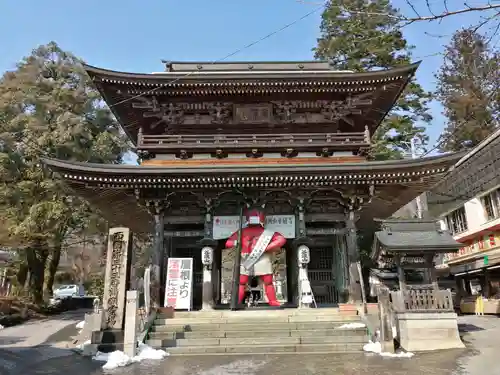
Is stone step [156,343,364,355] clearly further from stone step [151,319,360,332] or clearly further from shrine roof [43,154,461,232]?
shrine roof [43,154,461,232]

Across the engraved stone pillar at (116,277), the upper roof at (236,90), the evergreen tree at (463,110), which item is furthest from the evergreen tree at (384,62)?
the engraved stone pillar at (116,277)

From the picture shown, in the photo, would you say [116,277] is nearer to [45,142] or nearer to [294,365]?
[294,365]

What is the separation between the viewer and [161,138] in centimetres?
1567

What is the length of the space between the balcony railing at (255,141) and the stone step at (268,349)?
25.4 feet

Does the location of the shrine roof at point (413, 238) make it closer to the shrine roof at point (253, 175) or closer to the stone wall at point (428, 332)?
the shrine roof at point (253, 175)

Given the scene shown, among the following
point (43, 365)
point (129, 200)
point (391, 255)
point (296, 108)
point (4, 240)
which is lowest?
point (43, 365)

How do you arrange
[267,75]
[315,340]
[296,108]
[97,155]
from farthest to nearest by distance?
1. [97,155]
2. [296,108]
3. [267,75]
4. [315,340]

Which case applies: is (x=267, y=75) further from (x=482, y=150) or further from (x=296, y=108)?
(x=482, y=150)

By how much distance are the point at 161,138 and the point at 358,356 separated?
10758 millimetres

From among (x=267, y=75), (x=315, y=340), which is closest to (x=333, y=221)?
(x=315, y=340)

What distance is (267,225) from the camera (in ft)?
46.9

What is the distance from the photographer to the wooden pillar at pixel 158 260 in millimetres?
13078

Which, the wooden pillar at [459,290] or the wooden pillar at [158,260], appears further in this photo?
the wooden pillar at [459,290]

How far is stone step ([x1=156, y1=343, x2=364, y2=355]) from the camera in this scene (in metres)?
10.3
